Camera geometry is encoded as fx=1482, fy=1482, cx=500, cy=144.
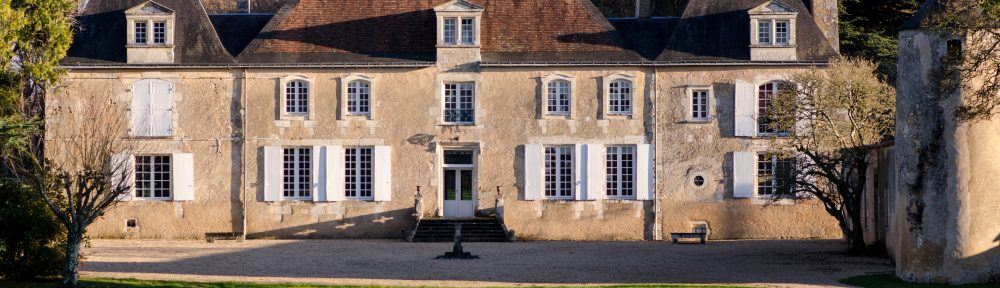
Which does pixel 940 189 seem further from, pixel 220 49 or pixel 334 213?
pixel 220 49

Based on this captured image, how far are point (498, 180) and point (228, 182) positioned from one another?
6.11 meters

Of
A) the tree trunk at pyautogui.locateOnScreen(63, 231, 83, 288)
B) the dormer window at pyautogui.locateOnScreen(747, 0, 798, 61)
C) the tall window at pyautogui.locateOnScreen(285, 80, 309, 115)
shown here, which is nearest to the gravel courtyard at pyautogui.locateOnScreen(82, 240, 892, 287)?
the tree trunk at pyautogui.locateOnScreen(63, 231, 83, 288)

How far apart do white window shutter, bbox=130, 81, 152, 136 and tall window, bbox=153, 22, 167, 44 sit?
102cm

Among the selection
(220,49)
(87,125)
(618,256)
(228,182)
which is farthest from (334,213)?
(87,125)

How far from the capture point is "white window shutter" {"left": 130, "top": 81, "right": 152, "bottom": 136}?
1318 inches

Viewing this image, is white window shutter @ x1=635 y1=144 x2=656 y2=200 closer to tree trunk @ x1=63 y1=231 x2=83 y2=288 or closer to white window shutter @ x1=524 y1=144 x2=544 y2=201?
white window shutter @ x1=524 y1=144 x2=544 y2=201

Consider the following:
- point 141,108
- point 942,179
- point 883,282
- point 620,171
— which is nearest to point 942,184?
point 942,179

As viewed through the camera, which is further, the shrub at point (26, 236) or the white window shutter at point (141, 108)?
the white window shutter at point (141, 108)

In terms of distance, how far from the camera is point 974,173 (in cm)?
2072

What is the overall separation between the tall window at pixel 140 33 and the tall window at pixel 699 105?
1252 cm

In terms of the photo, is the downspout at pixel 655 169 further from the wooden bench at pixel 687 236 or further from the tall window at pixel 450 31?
the tall window at pixel 450 31

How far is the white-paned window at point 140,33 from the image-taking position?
33.7 meters

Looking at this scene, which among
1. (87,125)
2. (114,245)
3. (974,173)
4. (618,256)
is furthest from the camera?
(114,245)

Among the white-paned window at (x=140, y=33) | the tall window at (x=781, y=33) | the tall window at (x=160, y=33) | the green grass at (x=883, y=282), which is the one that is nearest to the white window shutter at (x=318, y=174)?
the tall window at (x=160, y=33)
